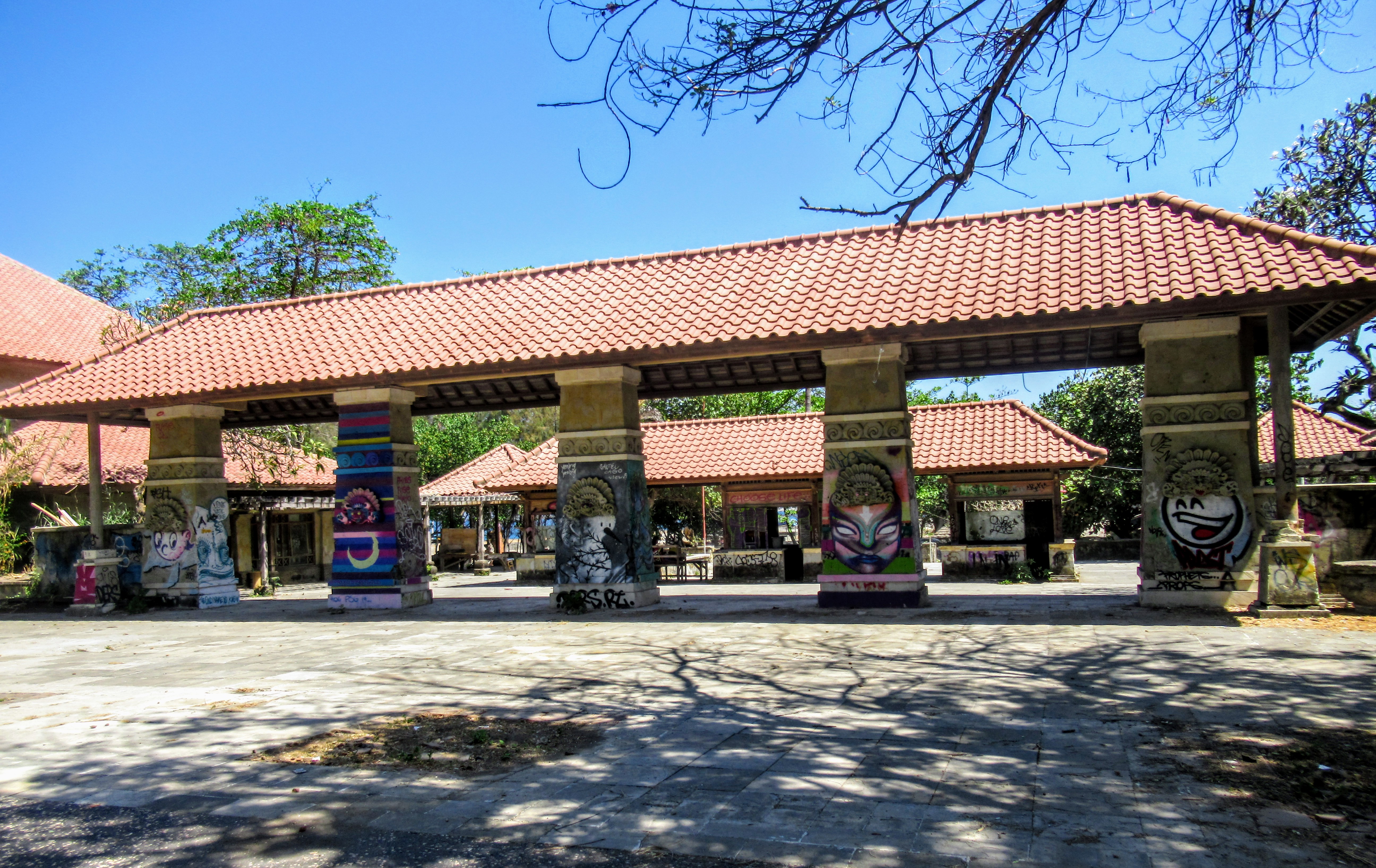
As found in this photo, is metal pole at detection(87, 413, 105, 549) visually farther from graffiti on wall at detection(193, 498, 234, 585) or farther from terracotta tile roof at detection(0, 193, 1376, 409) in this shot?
graffiti on wall at detection(193, 498, 234, 585)

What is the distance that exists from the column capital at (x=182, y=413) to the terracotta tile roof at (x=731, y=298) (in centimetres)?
46

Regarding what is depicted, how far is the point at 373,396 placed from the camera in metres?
13.7

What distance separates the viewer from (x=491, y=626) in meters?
11.7

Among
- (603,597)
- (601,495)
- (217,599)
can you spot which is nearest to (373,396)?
(601,495)

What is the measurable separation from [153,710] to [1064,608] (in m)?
9.72

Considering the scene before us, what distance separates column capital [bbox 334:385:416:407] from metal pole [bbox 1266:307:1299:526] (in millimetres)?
11024

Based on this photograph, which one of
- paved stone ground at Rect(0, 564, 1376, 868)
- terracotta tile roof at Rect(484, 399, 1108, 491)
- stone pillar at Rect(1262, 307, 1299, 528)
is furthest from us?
terracotta tile roof at Rect(484, 399, 1108, 491)

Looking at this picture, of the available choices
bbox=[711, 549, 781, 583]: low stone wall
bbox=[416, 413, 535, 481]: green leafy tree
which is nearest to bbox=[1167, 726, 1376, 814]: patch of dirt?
bbox=[711, 549, 781, 583]: low stone wall

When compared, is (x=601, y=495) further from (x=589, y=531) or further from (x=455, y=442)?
(x=455, y=442)

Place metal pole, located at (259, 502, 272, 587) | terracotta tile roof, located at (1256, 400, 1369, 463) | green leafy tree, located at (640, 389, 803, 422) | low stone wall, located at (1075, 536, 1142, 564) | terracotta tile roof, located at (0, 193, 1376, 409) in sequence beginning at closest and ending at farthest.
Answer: terracotta tile roof, located at (0, 193, 1376, 409) → metal pole, located at (259, 502, 272, 587) → terracotta tile roof, located at (1256, 400, 1369, 463) → low stone wall, located at (1075, 536, 1142, 564) → green leafy tree, located at (640, 389, 803, 422)

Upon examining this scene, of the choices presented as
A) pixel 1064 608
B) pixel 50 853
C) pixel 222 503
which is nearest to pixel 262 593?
pixel 222 503

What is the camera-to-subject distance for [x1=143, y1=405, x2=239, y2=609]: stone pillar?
14773 mm

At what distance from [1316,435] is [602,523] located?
2210 cm

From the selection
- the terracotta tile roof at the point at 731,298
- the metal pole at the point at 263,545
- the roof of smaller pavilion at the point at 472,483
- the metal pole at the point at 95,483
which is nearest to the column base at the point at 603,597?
the terracotta tile roof at the point at 731,298
